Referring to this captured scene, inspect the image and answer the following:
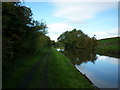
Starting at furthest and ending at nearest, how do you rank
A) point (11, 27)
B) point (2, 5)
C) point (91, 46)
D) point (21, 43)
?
point (91, 46)
point (21, 43)
point (11, 27)
point (2, 5)

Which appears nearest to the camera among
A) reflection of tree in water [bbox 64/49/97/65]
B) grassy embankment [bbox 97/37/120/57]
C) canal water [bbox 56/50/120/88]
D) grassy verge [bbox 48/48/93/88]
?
grassy verge [bbox 48/48/93/88]

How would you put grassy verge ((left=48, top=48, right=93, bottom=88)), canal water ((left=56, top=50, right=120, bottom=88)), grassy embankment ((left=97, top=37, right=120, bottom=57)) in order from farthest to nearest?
grassy embankment ((left=97, top=37, right=120, bottom=57))
canal water ((left=56, top=50, right=120, bottom=88))
grassy verge ((left=48, top=48, right=93, bottom=88))

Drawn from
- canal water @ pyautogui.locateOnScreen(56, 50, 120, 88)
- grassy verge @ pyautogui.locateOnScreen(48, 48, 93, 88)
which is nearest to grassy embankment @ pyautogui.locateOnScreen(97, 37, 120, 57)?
canal water @ pyautogui.locateOnScreen(56, 50, 120, 88)

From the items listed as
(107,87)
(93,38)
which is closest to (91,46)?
(93,38)

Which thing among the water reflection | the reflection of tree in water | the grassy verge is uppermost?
the grassy verge

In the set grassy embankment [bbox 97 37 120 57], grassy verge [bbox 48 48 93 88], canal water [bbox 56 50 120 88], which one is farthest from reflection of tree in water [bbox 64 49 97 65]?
grassy verge [bbox 48 48 93 88]

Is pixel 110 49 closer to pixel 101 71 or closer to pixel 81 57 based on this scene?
pixel 81 57

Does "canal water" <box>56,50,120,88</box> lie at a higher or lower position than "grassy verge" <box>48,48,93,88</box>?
lower

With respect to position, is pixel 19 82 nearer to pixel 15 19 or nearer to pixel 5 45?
pixel 5 45

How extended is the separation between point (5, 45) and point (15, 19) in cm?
431

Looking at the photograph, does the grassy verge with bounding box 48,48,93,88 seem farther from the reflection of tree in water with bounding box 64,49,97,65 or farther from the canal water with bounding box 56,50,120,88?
the reflection of tree in water with bounding box 64,49,97,65

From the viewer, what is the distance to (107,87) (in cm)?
1370

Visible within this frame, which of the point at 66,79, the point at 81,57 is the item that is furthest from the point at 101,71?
the point at 81,57

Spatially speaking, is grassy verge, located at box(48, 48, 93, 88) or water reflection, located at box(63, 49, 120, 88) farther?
water reflection, located at box(63, 49, 120, 88)
